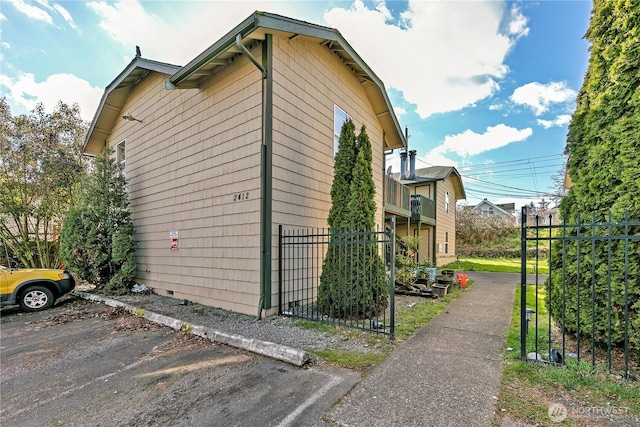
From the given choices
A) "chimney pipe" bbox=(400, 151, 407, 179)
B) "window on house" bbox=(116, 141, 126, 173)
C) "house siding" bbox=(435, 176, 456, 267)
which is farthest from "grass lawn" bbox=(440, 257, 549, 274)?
"window on house" bbox=(116, 141, 126, 173)

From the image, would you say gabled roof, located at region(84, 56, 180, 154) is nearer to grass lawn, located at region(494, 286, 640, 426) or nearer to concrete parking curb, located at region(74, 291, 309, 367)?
concrete parking curb, located at region(74, 291, 309, 367)

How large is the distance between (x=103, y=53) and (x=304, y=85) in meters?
7.27

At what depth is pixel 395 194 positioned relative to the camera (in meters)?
11.4

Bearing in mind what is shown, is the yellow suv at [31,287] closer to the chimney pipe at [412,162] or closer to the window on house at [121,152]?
the window on house at [121,152]

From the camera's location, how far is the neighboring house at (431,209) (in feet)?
52.5

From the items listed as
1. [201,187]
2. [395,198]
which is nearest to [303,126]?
[201,187]

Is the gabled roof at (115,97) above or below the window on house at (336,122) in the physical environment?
above

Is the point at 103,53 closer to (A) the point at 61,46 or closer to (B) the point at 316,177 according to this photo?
(A) the point at 61,46

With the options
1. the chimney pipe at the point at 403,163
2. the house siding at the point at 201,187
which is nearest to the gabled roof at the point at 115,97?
the house siding at the point at 201,187

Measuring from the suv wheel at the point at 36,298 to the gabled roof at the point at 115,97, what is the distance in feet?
19.0

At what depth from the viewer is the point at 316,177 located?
6.71 meters

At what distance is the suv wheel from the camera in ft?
21.5

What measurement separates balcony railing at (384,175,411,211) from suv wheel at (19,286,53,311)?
9.65m

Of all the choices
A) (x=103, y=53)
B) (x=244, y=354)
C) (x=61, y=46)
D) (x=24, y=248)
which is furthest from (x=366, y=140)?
(x=24, y=248)
